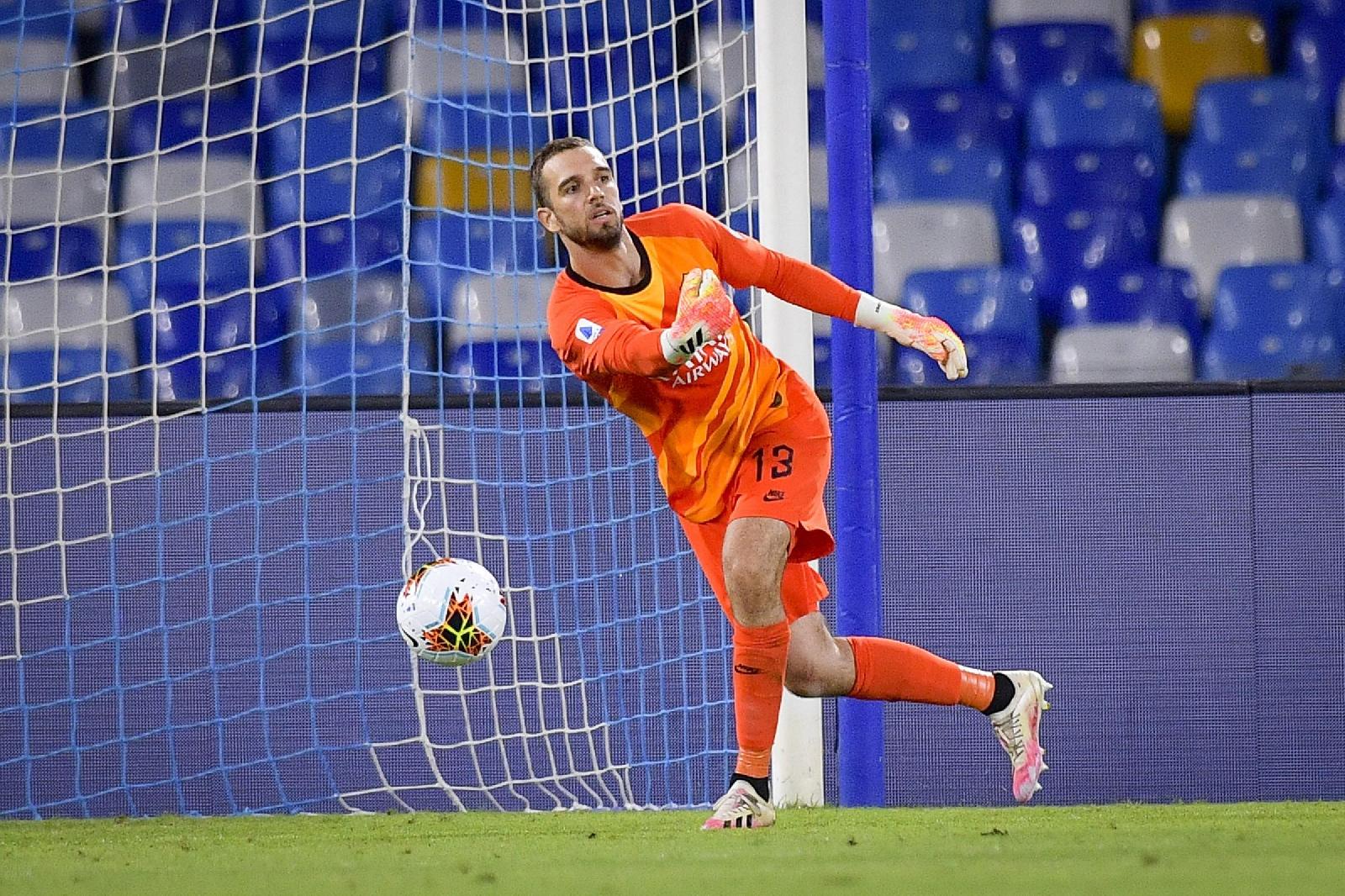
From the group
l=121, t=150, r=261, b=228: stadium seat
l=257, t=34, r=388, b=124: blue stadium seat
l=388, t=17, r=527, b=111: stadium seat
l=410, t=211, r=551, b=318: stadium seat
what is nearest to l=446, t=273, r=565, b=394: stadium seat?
l=410, t=211, r=551, b=318: stadium seat

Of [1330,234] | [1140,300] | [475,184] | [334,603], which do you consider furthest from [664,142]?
[1330,234]

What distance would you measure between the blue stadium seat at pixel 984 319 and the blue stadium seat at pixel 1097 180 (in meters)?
0.55

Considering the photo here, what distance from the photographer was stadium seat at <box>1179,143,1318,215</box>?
254 inches

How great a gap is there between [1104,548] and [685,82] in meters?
2.43

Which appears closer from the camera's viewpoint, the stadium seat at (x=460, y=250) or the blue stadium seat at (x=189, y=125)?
the stadium seat at (x=460, y=250)

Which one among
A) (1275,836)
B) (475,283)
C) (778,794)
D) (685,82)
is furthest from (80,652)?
(1275,836)

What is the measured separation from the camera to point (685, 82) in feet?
21.7

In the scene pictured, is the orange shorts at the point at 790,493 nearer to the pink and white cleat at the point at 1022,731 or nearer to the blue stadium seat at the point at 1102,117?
the pink and white cleat at the point at 1022,731

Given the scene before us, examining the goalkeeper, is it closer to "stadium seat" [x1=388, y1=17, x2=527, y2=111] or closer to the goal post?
the goal post

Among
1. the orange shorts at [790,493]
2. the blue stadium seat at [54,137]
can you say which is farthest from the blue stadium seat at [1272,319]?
the blue stadium seat at [54,137]

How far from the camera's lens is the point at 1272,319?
19.2 feet

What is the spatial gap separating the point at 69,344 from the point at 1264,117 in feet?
14.0

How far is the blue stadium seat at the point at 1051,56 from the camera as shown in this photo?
6.91 m

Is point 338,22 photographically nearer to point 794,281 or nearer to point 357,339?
point 357,339
